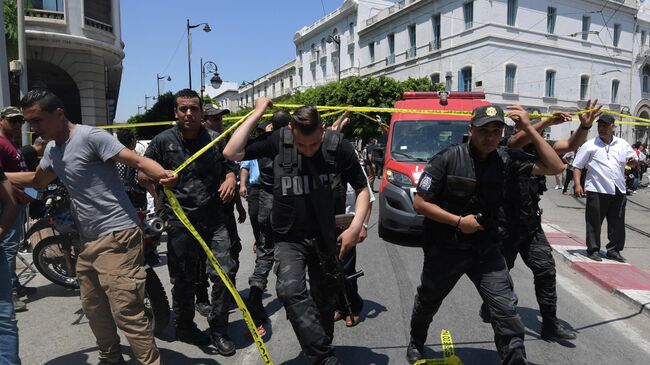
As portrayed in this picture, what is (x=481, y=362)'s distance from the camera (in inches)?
140

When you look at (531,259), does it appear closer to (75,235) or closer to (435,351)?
(435,351)

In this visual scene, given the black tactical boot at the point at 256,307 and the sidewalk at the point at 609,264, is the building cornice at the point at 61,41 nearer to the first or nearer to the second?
the black tactical boot at the point at 256,307

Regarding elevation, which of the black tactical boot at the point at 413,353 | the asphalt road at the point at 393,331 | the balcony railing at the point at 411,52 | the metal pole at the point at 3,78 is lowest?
the asphalt road at the point at 393,331

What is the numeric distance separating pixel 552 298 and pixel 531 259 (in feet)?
1.20

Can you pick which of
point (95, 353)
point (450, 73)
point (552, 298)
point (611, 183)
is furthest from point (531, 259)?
point (450, 73)

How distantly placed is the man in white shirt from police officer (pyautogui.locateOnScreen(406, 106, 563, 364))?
12.0 ft

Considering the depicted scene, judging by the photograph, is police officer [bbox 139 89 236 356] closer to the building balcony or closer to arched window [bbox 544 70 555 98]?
the building balcony

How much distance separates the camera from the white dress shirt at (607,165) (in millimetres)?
6184

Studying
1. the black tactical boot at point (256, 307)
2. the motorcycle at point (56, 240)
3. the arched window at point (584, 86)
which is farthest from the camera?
the arched window at point (584, 86)

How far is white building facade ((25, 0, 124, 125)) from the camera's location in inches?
683

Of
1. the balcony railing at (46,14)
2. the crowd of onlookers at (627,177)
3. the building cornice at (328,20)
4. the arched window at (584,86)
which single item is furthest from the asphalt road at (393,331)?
the building cornice at (328,20)

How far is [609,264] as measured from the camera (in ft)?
20.3

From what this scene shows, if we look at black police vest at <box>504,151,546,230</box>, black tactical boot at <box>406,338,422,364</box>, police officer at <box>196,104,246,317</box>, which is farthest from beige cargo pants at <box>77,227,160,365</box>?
black police vest at <box>504,151,546,230</box>

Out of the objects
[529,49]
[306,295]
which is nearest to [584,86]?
[529,49]
